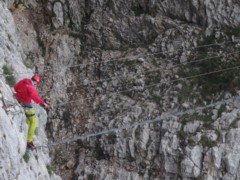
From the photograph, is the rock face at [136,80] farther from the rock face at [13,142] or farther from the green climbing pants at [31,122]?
the green climbing pants at [31,122]

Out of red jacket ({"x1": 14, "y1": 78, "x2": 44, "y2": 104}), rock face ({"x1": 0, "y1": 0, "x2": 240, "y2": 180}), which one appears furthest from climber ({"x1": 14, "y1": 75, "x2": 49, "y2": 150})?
rock face ({"x1": 0, "y1": 0, "x2": 240, "y2": 180})

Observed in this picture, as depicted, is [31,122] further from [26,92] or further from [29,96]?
[26,92]

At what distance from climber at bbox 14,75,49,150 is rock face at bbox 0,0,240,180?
3.59m

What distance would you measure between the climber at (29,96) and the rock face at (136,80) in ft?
11.8

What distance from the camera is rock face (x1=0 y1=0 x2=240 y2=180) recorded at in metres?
16.4

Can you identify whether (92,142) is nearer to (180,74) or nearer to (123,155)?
(123,155)

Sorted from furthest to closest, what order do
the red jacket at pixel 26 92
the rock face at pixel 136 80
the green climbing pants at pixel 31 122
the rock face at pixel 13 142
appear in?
the rock face at pixel 136 80 < the green climbing pants at pixel 31 122 < the red jacket at pixel 26 92 < the rock face at pixel 13 142

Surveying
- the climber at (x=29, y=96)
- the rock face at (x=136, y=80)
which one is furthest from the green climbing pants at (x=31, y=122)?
the rock face at (x=136, y=80)

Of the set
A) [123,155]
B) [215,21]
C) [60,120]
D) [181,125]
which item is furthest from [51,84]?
[215,21]

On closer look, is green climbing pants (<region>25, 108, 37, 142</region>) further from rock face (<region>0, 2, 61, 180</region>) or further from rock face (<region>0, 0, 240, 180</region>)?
rock face (<region>0, 0, 240, 180</region>)

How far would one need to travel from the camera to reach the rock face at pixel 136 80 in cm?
1642

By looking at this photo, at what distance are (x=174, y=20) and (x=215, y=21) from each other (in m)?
2.10

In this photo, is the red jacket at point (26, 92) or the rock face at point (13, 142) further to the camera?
the red jacket at point (26, 92)

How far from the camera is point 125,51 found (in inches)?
802
